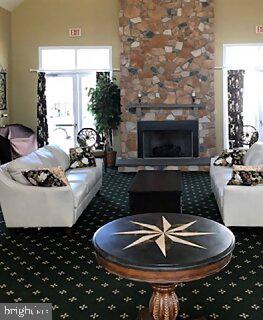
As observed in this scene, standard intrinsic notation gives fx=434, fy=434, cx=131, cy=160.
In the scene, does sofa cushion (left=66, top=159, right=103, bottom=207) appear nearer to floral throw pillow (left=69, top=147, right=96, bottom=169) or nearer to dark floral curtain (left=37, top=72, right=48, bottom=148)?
floral throw pillow (left=69, top=147, right=96, bottom=169)

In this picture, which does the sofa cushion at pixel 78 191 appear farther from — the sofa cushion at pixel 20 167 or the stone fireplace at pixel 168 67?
the stone fireplace at pixel 168 67

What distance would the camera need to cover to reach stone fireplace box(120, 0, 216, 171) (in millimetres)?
9047

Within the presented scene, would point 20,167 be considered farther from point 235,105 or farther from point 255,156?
point 235,105

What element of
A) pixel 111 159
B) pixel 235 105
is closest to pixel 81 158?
pixel 111 159

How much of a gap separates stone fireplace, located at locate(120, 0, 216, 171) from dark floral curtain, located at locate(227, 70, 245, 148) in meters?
0.56

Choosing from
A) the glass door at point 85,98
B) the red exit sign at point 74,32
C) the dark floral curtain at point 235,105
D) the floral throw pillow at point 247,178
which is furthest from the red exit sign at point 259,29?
the floral throw pillow at point 247,178

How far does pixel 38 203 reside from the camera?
4.84 metres

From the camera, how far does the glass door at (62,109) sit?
1004cm

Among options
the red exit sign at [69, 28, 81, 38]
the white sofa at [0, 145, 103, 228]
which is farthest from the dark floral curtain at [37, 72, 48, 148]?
the white sofa at [0, 145, 103, 228]

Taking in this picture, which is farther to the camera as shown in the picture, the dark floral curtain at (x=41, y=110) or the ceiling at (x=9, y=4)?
the dark floral curtain at (x=41, y=110)

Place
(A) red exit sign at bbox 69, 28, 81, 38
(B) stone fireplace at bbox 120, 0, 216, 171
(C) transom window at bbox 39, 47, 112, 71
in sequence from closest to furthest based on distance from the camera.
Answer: (B) stone fireplace at bbox 120, 0, 216, 171 → (A) red exit sign at bbox 69, 28, 81, 38 → (C) transom window at bbox 39, 47, 112, 71

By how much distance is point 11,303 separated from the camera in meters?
3.32

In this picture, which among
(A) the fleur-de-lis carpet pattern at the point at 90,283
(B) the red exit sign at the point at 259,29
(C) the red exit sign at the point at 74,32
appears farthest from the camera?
(C) the red exit sign at the point at 74,32

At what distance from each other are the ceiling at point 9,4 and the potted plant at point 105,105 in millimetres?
2457
